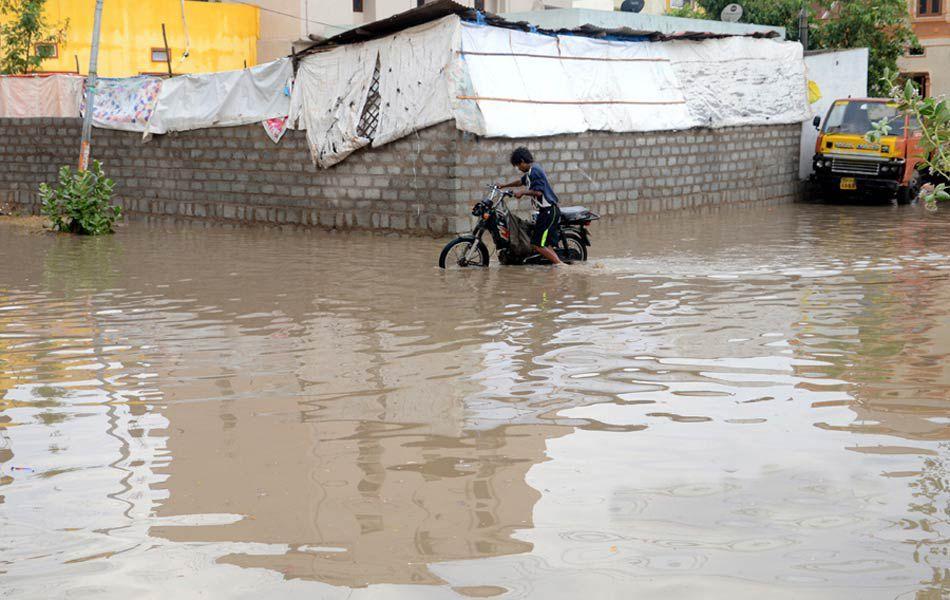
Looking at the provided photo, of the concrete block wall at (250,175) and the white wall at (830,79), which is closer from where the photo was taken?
the concrete block wall at (250,175)

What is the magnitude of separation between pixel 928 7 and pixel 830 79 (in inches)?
654

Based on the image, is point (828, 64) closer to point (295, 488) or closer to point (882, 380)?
point (882, 380)

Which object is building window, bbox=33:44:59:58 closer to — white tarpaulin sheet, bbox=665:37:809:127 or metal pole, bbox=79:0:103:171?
metal pole, bbox=79:0:103:171

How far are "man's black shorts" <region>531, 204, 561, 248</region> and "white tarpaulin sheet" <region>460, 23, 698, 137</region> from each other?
3447mm

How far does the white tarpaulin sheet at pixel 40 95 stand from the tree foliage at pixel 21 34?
11.3ft

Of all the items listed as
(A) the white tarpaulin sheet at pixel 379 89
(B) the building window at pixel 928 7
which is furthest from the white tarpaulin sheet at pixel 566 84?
(B) the building window at pixel 928 7

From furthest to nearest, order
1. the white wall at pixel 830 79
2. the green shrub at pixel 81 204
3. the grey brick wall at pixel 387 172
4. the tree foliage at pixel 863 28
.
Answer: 1. the tree foliage at pixel 863 28
2. the white wall at pixel 830 79
3. the green shrub at pixel 81 204
4. the grey brick wall at pixel 387 172

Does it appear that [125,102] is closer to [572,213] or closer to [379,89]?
[379,89]

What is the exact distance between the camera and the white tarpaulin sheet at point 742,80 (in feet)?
66.4

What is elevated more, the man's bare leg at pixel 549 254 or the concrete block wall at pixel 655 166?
the concrete block wall at pixel 655 166

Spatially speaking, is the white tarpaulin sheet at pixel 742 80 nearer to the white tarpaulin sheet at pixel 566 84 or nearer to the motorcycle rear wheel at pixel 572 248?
the white tarpaulin sheet at pixel 566 84

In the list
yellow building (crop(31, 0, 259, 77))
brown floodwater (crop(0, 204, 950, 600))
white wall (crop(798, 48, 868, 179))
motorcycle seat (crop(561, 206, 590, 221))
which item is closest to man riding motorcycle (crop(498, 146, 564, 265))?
motorcycle seat (crop(561, 206, 590, 221))

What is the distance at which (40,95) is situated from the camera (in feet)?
69.1

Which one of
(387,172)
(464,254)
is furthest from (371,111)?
(464,254)
